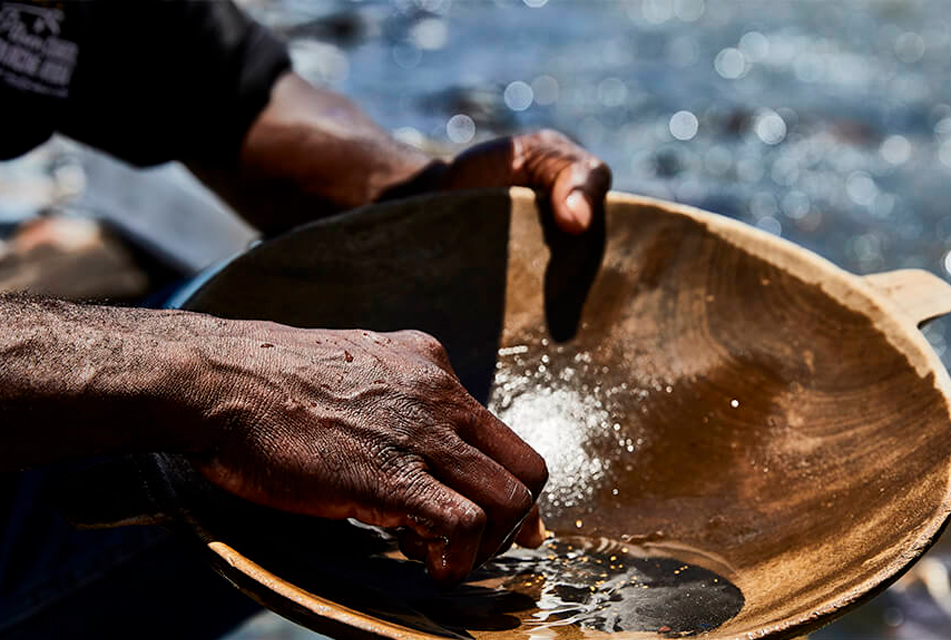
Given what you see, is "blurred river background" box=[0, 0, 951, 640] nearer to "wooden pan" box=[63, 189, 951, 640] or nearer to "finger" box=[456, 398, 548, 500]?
"wooden pan" box=[63, 189, 951, 640]

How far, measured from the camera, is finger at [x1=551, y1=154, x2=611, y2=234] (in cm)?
169

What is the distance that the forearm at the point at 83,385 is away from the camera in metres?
1.08

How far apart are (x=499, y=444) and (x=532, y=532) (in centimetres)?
19

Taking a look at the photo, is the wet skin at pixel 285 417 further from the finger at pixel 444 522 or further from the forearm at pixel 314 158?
the forearm at pixel 314 158

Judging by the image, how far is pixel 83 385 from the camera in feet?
3.59

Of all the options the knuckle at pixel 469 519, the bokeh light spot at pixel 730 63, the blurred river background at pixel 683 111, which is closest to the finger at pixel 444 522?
the knuckle at pixel 469 519

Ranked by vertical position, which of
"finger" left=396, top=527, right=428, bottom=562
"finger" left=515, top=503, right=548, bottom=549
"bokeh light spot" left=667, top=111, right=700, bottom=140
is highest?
"bokeh light spot" left=667, top=111, right=700, bottom=140

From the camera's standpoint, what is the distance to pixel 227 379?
3.76 ft

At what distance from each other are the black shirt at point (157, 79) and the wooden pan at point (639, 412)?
0.60 m

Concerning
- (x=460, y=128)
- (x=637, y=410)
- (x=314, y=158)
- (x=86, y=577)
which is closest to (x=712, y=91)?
(x=460, y=128)

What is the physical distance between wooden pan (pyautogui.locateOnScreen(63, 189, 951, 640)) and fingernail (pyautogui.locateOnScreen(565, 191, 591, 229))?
6 cm

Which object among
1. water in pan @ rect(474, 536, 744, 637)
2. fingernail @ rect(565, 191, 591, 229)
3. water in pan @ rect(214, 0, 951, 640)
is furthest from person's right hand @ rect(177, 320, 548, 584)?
water in pan @ rect(214, 0, 951, 640)

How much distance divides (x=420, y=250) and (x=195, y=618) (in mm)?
716

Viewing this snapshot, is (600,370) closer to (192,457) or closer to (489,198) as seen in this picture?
(489,198)
